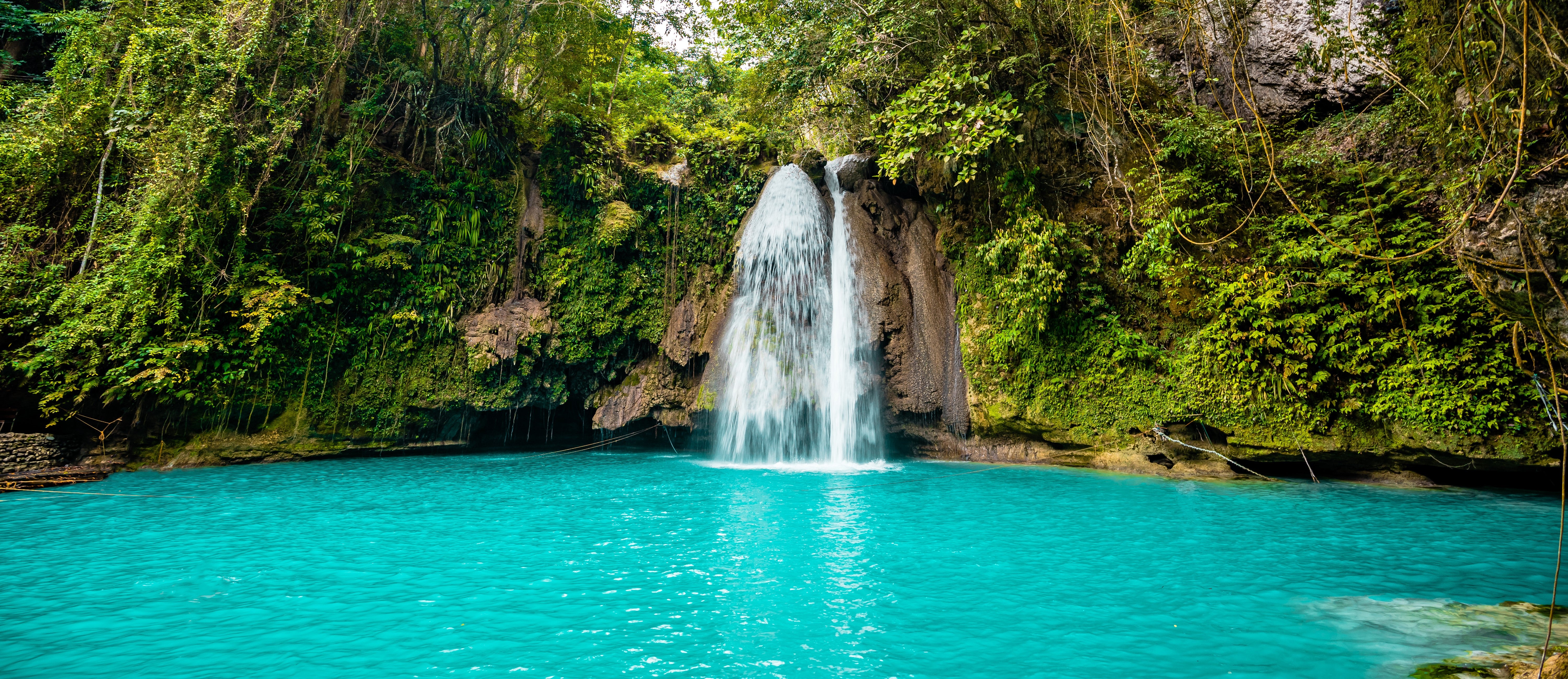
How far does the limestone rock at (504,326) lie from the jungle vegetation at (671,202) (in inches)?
9.8

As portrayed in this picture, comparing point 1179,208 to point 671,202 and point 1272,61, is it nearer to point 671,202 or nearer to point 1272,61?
point 1272,61

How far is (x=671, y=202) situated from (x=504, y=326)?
3985 mm

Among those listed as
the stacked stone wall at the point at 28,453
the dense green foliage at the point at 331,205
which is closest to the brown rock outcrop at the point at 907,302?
the dense green foliage at the point at 331,205

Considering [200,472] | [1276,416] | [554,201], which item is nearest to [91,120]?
[200,472]

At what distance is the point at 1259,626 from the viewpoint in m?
3.68

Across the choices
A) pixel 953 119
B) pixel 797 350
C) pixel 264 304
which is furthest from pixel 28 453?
pixel 953 119

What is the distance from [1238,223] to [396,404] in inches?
524

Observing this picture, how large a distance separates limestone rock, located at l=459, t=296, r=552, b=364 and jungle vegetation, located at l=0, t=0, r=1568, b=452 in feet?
0.82

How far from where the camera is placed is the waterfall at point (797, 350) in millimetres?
11211


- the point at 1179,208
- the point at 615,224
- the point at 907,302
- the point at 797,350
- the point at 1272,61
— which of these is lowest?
the point at 797,350

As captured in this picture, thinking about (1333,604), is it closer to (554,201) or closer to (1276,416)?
(1276,416)

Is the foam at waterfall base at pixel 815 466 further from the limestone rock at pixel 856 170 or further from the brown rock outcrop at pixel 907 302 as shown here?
the limestone rock at pixel 856 170

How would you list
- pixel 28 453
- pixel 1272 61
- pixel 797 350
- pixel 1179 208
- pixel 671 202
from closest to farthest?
1. pixel 28 453
2. pixel 1179 208
3. pixel 1272 61
4. pixel 797 350
5. pixel 671 202

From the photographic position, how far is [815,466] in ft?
34.4
